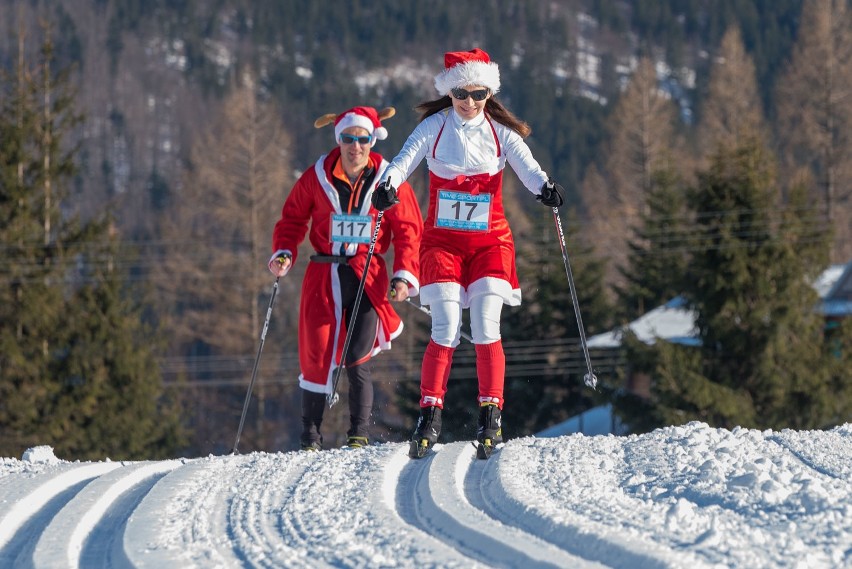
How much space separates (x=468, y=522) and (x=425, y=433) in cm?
206

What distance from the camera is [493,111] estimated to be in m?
6.80

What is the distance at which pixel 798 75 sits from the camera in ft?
156

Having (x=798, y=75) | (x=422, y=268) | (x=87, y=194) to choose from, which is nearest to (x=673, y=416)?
(x=422, y=268)

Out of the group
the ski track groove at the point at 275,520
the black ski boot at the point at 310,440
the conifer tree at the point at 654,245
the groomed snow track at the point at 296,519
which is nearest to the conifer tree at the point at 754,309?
the conifer tree at the point at 654,245

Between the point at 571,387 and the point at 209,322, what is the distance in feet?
42.8

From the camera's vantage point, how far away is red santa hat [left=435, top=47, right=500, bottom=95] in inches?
261

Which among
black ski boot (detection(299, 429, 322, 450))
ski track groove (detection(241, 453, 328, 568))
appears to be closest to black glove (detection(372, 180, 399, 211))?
ski track groove (detection(241, 453, 328, 568))

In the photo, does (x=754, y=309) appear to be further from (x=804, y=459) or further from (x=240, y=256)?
(x=240, y=256)

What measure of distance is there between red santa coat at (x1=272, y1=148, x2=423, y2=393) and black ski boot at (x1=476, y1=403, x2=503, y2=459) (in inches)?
55.5

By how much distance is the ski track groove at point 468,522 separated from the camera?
3699 millimetres

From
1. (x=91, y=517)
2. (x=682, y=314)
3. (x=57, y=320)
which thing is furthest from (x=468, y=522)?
(x=682, y=314)

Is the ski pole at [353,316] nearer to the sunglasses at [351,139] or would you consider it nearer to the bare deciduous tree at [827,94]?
the sunglasses at [351,139]

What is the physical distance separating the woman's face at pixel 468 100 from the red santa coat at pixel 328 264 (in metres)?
1.07

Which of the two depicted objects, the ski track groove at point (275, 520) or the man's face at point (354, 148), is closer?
the ski track groove at point (275, 520)
